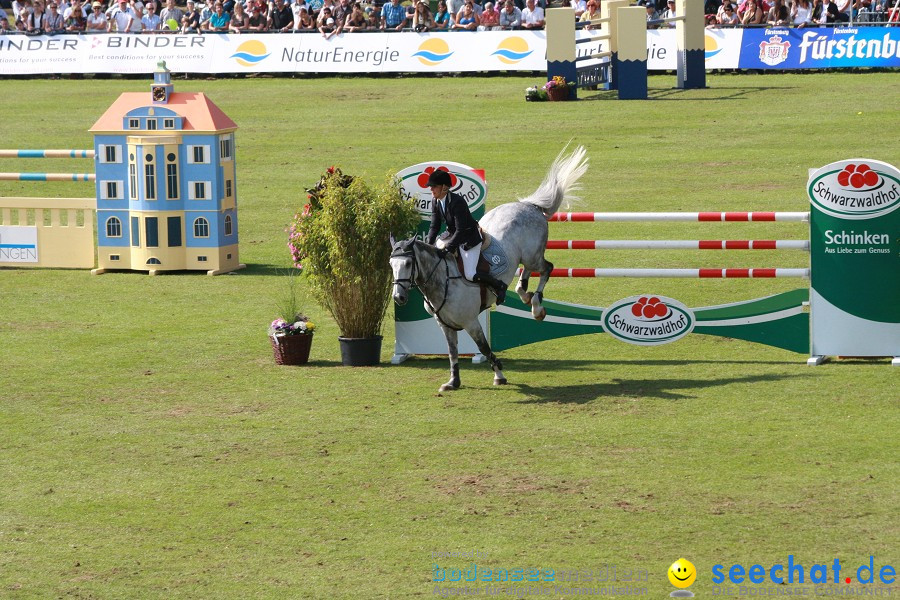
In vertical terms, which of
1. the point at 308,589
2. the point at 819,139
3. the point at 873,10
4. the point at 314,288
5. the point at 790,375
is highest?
the point at 873,10

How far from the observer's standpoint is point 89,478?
10.2m

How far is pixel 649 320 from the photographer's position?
13.3m

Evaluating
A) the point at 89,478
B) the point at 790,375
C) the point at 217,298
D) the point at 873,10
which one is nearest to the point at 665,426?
the point at 790,375

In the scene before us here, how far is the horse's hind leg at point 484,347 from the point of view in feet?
40.7

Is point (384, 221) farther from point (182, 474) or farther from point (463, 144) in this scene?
point (463, 144)

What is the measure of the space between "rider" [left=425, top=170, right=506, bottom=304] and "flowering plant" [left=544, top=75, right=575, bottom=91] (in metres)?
19.8

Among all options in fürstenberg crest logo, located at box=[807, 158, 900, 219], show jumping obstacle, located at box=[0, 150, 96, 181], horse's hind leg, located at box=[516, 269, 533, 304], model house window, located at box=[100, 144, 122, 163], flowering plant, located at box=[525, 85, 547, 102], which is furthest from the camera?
flowering plant, located at box=[525, 85, 547, 102]

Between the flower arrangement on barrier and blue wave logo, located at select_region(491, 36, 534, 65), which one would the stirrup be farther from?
blue wave logo, located at select_region(491, 36, 534, 65)

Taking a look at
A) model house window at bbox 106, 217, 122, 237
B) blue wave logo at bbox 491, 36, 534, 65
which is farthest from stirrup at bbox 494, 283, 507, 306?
blue wave logo at bbox 491, 36, 534, 65

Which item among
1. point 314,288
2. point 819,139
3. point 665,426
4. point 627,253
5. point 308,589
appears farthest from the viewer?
point 819,139

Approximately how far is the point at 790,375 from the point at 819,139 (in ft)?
46.7

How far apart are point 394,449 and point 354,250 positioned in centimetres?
325

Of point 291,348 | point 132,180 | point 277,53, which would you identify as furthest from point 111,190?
point 277,53

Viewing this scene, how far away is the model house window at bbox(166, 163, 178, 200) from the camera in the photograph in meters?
18.1
